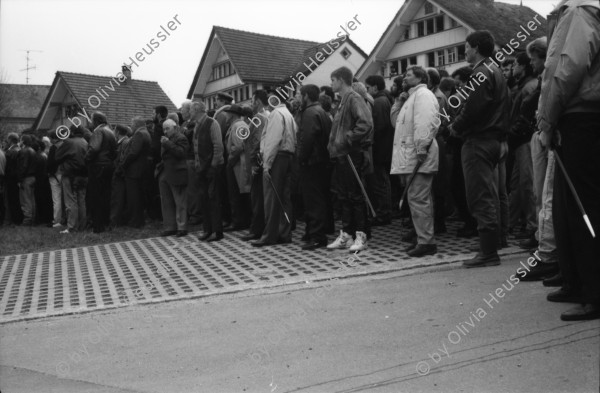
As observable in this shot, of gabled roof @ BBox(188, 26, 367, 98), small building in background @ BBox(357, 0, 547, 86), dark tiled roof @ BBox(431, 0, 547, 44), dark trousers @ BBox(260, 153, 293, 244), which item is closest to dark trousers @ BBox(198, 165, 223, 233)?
dark trousers @ BBox(260, 153, 293, 244)

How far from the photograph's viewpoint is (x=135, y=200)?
13805mm

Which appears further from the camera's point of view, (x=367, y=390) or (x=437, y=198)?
(x=437, y=198)

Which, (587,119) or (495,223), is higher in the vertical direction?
(587,119)

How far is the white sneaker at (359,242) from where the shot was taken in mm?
8781

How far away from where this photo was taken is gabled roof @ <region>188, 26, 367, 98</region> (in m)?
49.1

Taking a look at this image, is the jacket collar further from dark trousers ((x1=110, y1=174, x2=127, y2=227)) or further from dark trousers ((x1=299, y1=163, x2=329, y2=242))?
dark trousers ((x1=110, y1=174, x2=127, y2=227))

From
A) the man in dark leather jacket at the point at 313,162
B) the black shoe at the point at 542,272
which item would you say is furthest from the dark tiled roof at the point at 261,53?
the black shoe at the point at 542,272

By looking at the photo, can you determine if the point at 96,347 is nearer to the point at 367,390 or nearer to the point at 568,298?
the point at 367,390

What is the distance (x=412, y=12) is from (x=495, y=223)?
41185mm

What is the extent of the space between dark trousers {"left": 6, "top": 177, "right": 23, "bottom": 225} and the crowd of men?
84.7 inches

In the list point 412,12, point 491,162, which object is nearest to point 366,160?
point 491,162

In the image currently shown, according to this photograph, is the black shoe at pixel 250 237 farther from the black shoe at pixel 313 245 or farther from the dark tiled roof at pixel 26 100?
the dark tiled roof at pixel 26 100

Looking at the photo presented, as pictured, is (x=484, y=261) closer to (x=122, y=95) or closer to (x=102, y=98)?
(x=102, y=98)

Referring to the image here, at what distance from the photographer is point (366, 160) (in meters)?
9.04
